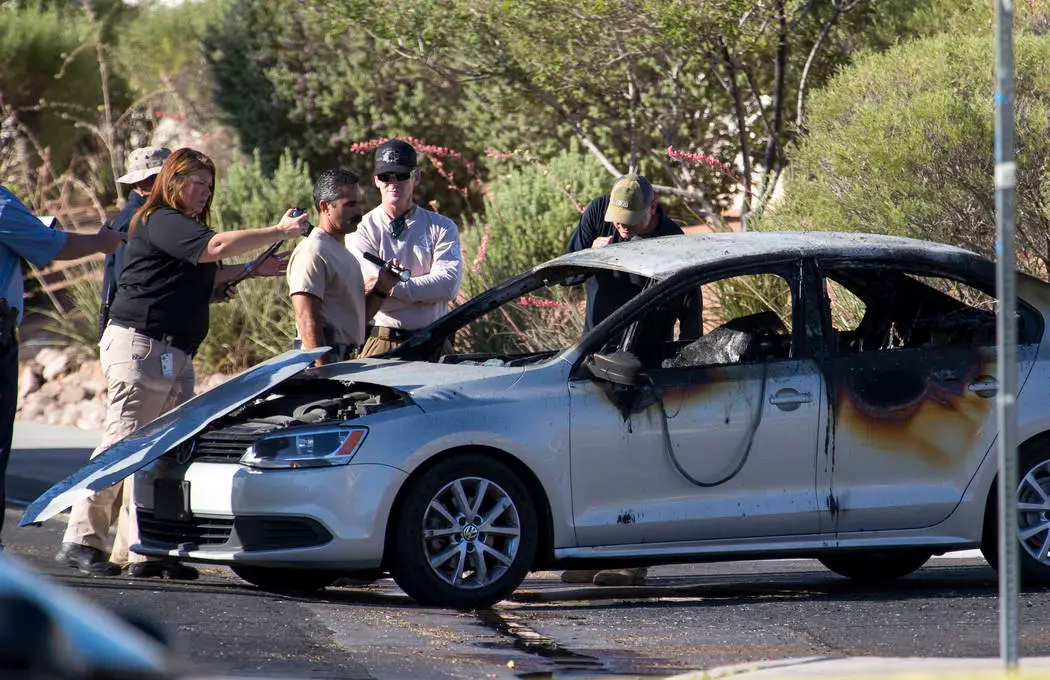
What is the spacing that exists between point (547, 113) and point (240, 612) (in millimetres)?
12460

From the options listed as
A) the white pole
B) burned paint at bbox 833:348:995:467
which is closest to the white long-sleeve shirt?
burned paint at bbox 833:348:995:467

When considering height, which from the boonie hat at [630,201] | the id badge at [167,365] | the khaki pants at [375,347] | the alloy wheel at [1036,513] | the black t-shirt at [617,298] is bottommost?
the alloy wheel at [1036,513]

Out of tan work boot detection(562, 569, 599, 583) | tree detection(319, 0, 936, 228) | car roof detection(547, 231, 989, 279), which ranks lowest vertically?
tan work boot detection(562, 569, 599, 583)

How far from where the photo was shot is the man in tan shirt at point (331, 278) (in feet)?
26.5

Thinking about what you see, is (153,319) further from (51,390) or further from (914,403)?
(51,390)

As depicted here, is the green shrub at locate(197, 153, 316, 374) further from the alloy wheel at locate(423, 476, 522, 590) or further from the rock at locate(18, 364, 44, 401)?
the alloy wheel at locate(423, 476, 522, 590)

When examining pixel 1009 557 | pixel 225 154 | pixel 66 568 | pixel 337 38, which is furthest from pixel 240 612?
pixel 225 154

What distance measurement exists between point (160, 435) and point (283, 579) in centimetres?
95

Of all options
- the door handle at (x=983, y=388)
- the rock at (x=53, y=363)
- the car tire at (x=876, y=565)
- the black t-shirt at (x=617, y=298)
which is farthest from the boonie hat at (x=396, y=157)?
the rock at (x=53, y=363)

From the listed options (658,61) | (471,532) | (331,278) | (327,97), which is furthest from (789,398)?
(327,97)

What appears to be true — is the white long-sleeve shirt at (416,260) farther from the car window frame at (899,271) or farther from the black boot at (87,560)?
the car window frame at (899,271)

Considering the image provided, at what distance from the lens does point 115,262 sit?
819cm

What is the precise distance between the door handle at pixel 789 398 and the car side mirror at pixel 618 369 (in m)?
0.57

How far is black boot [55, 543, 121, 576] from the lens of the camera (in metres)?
7.94
